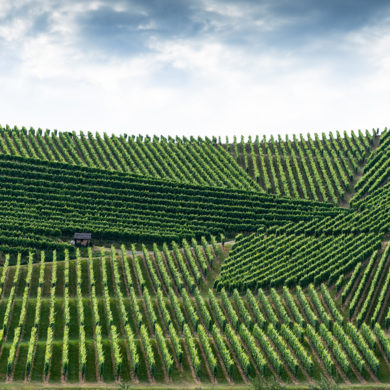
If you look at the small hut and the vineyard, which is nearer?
the vineyard

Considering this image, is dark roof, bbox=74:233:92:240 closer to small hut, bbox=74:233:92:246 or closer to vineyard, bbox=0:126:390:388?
small hut, bbox=74:233:92:246

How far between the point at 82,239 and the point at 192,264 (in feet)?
51.6

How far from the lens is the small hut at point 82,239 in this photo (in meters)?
77.1

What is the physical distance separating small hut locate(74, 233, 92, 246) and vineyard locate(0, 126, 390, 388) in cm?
155

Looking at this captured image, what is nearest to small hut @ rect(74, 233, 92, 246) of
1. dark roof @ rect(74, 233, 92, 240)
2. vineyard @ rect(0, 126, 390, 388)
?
dark roof @ rect(74, 233, 92, 240)

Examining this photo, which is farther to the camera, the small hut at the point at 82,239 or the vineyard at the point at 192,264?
the small hut at the point at 82,239

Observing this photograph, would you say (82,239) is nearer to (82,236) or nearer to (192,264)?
(82,236)

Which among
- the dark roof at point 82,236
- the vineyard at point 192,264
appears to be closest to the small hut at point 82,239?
the dark roof at point 82,236

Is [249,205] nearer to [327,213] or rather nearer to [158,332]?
[327,213]

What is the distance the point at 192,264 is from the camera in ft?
230

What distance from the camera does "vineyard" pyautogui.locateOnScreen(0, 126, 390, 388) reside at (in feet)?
167

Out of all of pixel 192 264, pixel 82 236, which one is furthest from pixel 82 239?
pixel 192 264

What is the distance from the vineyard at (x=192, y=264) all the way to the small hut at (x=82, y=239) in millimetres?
1548

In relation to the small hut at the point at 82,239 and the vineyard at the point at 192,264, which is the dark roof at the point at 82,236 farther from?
the vineyard at the point at 192,264
